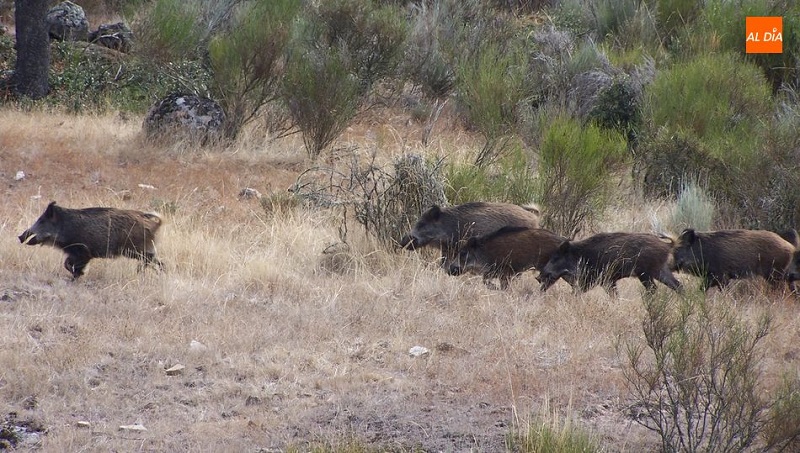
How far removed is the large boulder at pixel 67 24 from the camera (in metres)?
19.1

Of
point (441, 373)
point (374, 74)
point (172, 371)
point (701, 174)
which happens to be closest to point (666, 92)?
point (701, 174)

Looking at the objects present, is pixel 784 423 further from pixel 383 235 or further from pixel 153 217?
pixel 153 217

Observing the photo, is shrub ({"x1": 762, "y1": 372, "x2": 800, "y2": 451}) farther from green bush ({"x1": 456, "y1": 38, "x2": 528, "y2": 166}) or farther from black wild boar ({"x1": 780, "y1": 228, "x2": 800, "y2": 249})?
green bush ({"x1": 456, "y1": 38, "x2": 528, "y2": 166})

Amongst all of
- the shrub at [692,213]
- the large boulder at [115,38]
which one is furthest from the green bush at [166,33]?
the shrub at [692,213]

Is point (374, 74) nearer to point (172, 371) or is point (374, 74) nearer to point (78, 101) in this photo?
point (78, 101)

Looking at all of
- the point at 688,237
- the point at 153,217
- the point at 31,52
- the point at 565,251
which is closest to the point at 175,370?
the point at 153,217

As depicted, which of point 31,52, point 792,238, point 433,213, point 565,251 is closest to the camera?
point 565,251

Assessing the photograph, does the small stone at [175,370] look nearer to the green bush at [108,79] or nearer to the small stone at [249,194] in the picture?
the small stone at [249,194]

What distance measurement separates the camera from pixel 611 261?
26.2ft

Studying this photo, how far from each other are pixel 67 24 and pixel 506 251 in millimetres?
13434

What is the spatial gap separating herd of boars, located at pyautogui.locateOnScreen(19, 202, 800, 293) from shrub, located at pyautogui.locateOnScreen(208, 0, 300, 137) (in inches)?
231

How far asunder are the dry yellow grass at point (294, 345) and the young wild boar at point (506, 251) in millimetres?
177

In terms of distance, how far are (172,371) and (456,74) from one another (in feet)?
38.1

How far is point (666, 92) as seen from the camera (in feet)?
40.7
